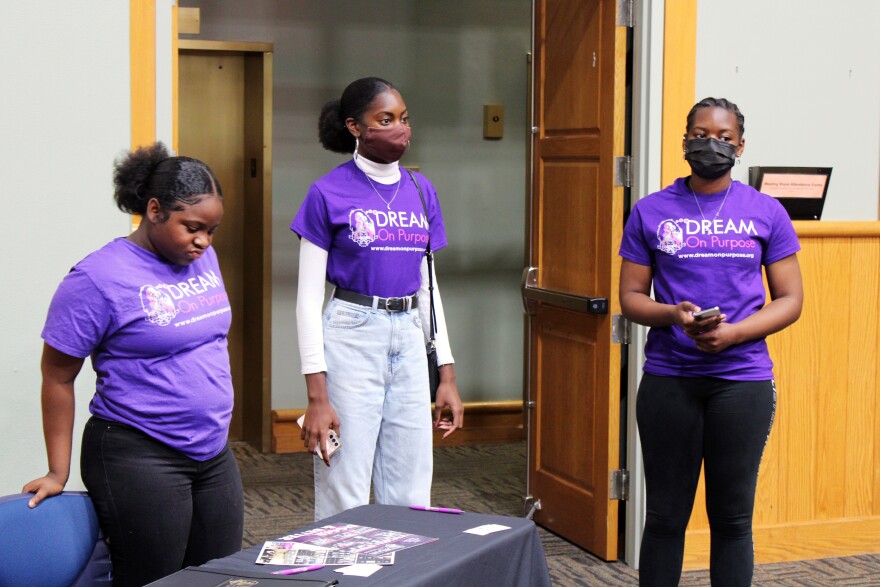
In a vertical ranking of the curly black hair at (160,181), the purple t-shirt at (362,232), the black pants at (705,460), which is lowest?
the black pants at (705,460)

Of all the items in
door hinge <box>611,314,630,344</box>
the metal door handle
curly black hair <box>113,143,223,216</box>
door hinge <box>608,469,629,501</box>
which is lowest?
door hinge <box>608,469,629,501</box>

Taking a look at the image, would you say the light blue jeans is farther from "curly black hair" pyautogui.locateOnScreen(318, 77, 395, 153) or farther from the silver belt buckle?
"curly black hair" pyautogui.locateOnScreen(318, 77, 395, 153)

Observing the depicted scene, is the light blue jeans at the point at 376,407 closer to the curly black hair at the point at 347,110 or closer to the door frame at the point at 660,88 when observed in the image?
the curly black hair at the point at 347,110

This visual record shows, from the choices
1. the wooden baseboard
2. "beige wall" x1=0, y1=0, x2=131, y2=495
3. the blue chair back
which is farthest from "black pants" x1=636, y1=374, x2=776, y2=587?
the wooden baseboard

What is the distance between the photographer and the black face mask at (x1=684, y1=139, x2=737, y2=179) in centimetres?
270

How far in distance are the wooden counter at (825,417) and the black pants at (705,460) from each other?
1.10 metres

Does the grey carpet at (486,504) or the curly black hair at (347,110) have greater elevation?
the curly black hair at (347,110)

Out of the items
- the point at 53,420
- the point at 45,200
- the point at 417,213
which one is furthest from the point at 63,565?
the point at 45,200

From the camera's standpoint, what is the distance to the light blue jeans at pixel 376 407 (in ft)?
8.81

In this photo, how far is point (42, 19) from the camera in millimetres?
3201

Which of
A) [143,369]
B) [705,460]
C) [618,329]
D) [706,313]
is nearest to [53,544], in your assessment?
[143,369]

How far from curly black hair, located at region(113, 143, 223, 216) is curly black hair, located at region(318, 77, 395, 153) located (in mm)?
670

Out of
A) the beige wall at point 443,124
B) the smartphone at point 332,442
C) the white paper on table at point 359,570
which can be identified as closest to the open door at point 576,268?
the smartphone at point 332,442

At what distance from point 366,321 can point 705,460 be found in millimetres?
928
